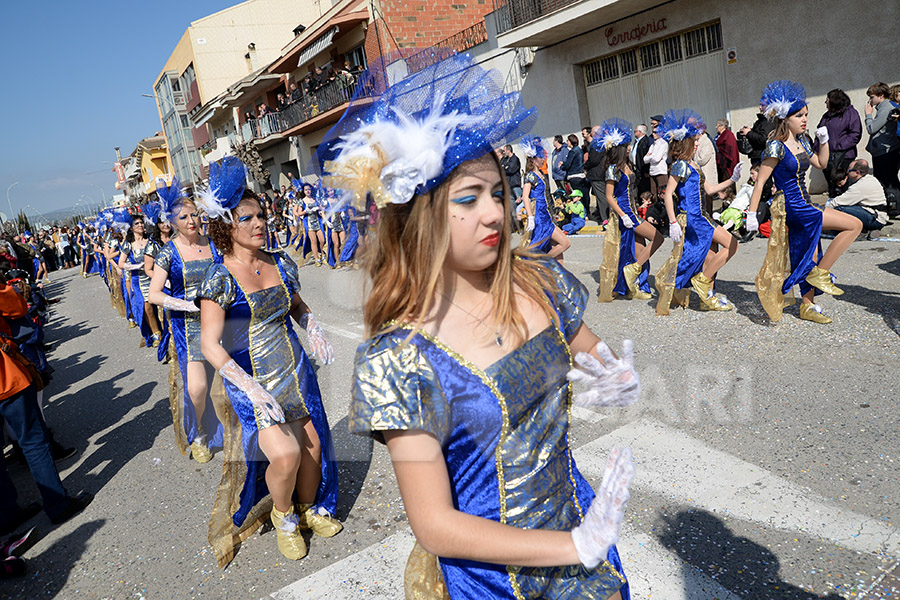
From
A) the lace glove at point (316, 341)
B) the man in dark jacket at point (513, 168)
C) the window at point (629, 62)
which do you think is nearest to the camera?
the lace glove at point (316, 341)

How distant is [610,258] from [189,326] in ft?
15.4

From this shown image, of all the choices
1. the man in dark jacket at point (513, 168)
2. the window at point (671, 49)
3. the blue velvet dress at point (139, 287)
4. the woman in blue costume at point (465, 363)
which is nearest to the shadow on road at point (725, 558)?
the woman in blue costume at point (465, 363)

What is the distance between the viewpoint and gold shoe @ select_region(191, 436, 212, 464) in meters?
4.98

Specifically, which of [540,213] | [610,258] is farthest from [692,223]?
[540,213]

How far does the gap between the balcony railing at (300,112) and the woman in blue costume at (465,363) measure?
20.5m

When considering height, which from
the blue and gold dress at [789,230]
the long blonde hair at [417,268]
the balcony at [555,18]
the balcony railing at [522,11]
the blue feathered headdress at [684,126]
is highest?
the balcony railing at [522,11]

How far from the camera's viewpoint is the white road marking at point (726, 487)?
112 inches

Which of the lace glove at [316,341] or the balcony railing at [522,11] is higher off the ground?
the balcony railing at [522,11]

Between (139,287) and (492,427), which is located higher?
(492,427)

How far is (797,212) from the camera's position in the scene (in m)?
5.71

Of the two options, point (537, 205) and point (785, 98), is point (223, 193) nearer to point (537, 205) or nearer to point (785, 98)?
point (785, 98)

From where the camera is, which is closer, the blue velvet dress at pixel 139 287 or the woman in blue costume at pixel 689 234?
the woman in blue costume at pixel 689 234

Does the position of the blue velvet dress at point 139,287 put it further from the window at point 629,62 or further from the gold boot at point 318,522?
the window at point 629,62

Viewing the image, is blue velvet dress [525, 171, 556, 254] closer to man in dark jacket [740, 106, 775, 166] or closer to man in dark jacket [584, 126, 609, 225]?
man in dark jacket [740, 106, 775, 166]
